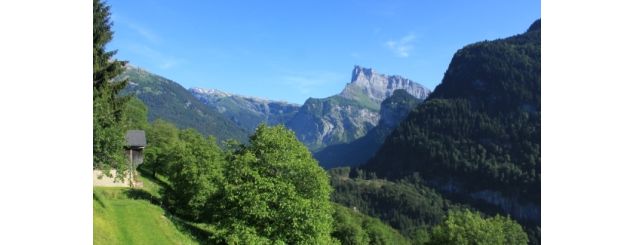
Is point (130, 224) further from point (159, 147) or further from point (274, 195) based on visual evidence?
point (159, 147)

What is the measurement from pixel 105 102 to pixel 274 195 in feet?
44.1

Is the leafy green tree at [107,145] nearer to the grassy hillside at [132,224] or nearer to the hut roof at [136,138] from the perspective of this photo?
the grassy hillside at [132,224]

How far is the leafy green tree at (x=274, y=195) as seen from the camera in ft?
122

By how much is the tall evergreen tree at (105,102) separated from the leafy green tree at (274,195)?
9.83 metres

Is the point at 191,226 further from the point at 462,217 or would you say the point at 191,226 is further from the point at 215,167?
the point at 462,217

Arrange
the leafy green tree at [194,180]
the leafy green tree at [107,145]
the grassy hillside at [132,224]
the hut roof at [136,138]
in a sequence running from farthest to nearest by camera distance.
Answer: the hut roof at [136,138]
the leafy green tree at [194,180]
the grassy hillside at [132,224]
the leafy green tree at [107,145]

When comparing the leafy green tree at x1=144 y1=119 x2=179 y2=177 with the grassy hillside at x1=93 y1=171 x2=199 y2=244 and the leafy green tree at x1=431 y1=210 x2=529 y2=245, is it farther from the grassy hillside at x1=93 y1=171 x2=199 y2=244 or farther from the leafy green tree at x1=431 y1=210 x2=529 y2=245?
the leafy green tree at x1=431 y1=210 x2=529 y2=245

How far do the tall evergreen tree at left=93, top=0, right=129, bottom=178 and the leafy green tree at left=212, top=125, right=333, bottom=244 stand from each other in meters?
9.83

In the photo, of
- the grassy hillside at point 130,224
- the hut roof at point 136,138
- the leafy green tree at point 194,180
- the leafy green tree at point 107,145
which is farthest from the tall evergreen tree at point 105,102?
the hut roof at point 136,138

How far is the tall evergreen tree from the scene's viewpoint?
2755 cm
